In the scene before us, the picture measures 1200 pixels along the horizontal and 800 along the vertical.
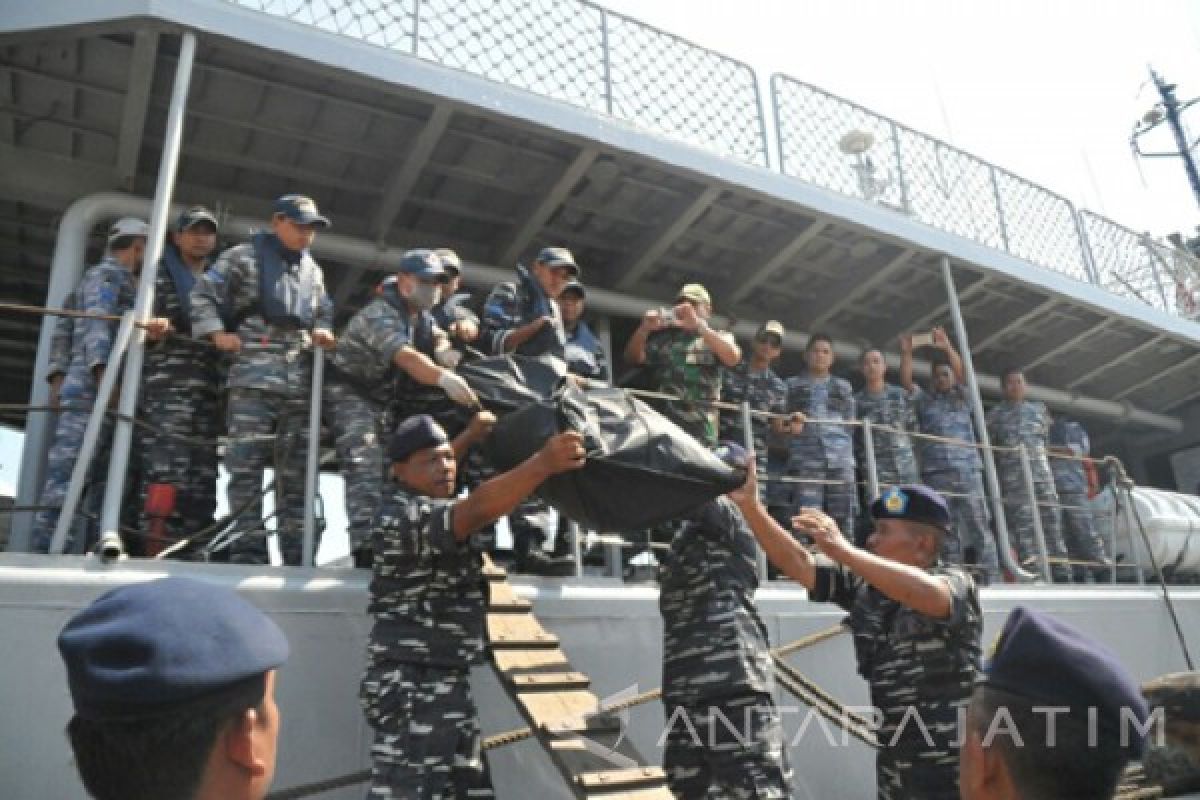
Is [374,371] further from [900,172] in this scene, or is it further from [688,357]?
[900,172]

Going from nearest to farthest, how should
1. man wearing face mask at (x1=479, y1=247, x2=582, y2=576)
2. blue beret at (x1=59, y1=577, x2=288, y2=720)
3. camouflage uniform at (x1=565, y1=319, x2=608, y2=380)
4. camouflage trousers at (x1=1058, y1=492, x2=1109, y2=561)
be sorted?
blue beret at (x1=59, y1=577, x2=288, y2=720) → man wearing face mask at (x1=479, y1=247, x2=582, y2=576) → camouflage uniform at (x1=565, y1=319, x2=608, y2=380) → camouflage trousers at (x1=1058, y1=492, x2=1109, y2=561)

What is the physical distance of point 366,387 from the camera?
11.7ft

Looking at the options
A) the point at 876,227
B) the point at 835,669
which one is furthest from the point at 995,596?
the point at 876,227

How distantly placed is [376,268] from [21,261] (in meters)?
2.04

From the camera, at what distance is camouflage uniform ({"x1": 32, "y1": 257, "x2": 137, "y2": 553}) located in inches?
135

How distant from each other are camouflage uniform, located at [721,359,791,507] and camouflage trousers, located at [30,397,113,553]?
3.04m

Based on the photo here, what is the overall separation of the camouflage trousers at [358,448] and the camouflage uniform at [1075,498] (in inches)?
183

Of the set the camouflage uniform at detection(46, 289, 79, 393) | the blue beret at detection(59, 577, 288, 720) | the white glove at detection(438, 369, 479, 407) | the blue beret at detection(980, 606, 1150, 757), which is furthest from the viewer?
the camouflage uniform at detection(46, 289, 79, 393)

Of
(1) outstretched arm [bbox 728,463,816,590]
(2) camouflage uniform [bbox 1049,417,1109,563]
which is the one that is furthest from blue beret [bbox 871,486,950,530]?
(2) camouflage uniform [bbox 1049,417,1109,563]

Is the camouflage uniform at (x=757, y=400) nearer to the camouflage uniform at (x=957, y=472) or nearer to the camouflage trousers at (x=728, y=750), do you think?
the camouflage uniform at (x=957, y=472)

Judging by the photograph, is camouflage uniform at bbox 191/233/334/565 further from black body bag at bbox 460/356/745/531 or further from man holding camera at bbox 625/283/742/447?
man holding camera at bbox 625/283/742/447

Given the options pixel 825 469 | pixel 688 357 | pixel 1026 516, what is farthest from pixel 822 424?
pixel 1026 516

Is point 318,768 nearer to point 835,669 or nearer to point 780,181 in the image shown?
point 835,669

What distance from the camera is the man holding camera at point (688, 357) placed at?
4.31m
